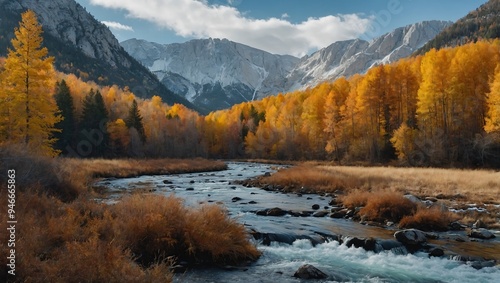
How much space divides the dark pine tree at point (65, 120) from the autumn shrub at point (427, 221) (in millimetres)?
61881

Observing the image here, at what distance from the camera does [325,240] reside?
12.5 m

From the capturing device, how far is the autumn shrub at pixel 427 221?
1447 centimetres

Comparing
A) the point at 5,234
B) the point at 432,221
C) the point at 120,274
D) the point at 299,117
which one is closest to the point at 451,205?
the point at 432,221

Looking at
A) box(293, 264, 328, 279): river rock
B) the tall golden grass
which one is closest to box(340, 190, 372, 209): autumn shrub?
the tall golden grass

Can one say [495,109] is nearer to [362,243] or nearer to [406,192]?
[406,192]

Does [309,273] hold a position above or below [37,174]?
below

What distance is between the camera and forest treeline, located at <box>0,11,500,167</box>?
2559 cm

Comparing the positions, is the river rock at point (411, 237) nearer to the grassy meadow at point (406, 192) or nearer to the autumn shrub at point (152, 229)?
the grassy meadow at point (406, 192)

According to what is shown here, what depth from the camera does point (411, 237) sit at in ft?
40.6

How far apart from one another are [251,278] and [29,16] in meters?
25.0

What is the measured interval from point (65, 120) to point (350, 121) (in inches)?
1964

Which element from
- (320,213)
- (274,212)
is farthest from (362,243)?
(274,212)

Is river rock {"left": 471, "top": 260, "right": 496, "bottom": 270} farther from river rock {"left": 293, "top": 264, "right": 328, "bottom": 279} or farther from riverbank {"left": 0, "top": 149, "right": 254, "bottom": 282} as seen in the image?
riverbank {"left": 0, "top": 149, "right": 254, "bottom": 282}

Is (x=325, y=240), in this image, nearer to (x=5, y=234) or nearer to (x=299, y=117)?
(x=5, y=234)
